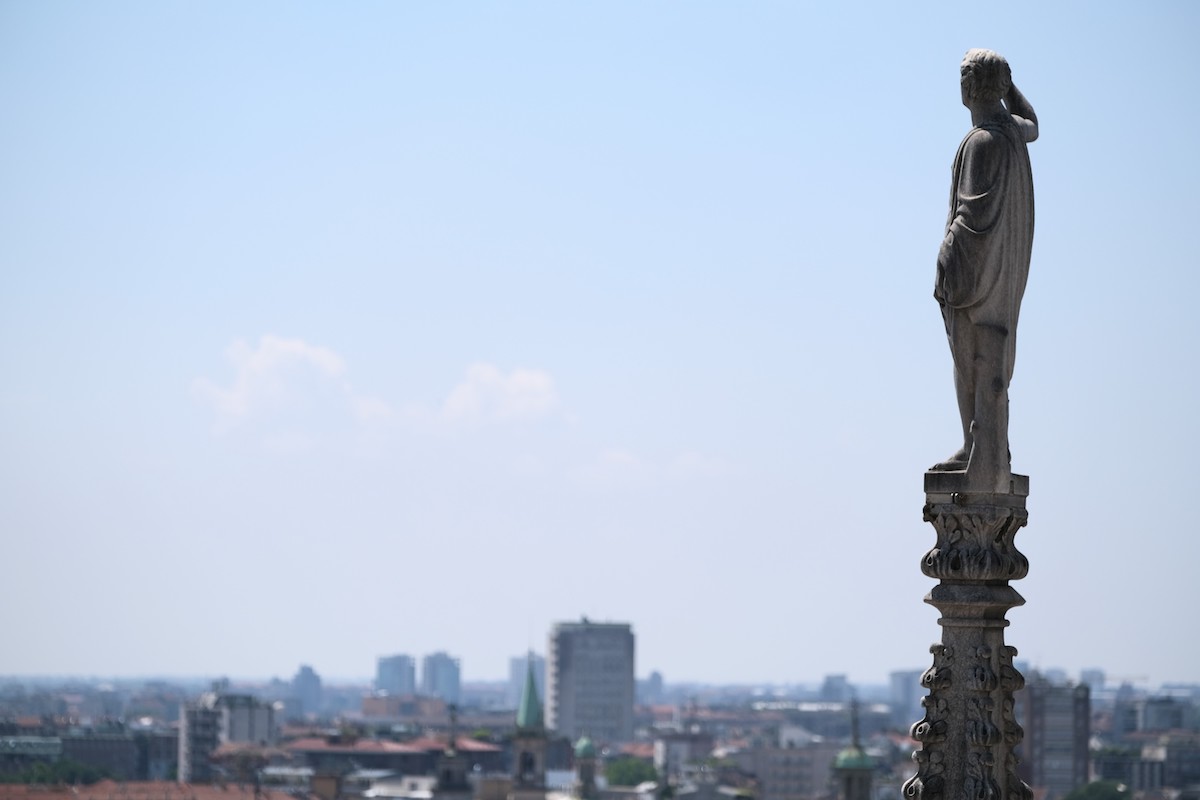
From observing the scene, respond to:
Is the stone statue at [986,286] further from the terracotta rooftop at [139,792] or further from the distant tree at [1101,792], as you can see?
the distant tree at [1101,792]

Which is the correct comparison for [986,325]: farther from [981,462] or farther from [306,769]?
[306,769]

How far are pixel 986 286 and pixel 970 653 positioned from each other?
1207mm

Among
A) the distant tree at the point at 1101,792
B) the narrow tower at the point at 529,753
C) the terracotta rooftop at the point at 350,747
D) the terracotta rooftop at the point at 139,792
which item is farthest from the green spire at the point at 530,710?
the terracotta rooftop at the point at 350,747

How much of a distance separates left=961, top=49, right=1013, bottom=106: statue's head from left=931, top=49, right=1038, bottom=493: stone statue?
0.16m

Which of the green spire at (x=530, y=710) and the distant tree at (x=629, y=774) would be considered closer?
the green spire at (x=530, y=710)

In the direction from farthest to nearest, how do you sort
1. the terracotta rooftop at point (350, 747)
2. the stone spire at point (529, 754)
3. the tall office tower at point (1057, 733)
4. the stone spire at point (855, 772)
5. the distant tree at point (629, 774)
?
the distant tree at point (629, 774) < the terracotta rooftop at point (350, 747) < the tall office tower at point (1057, 733) < the stone spire at point (529, 754) < the stone spire at point (855, 772)

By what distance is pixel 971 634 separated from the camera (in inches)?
313

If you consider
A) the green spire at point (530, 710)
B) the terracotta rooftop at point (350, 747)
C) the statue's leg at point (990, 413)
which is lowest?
the terracotta rooftop at point (350, 747)

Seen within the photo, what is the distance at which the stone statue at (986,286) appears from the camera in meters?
8.05

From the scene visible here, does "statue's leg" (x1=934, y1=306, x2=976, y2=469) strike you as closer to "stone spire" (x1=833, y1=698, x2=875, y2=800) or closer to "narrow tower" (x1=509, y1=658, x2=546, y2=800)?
"stone spire" (x1=833, y1=698, x2=875, y2=800)

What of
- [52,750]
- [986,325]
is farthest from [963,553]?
[52,750]

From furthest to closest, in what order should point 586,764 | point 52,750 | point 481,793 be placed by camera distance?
point 52,750, point 586,764, point 481,793

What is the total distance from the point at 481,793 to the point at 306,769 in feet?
145

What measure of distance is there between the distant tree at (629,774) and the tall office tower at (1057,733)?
37093mm
